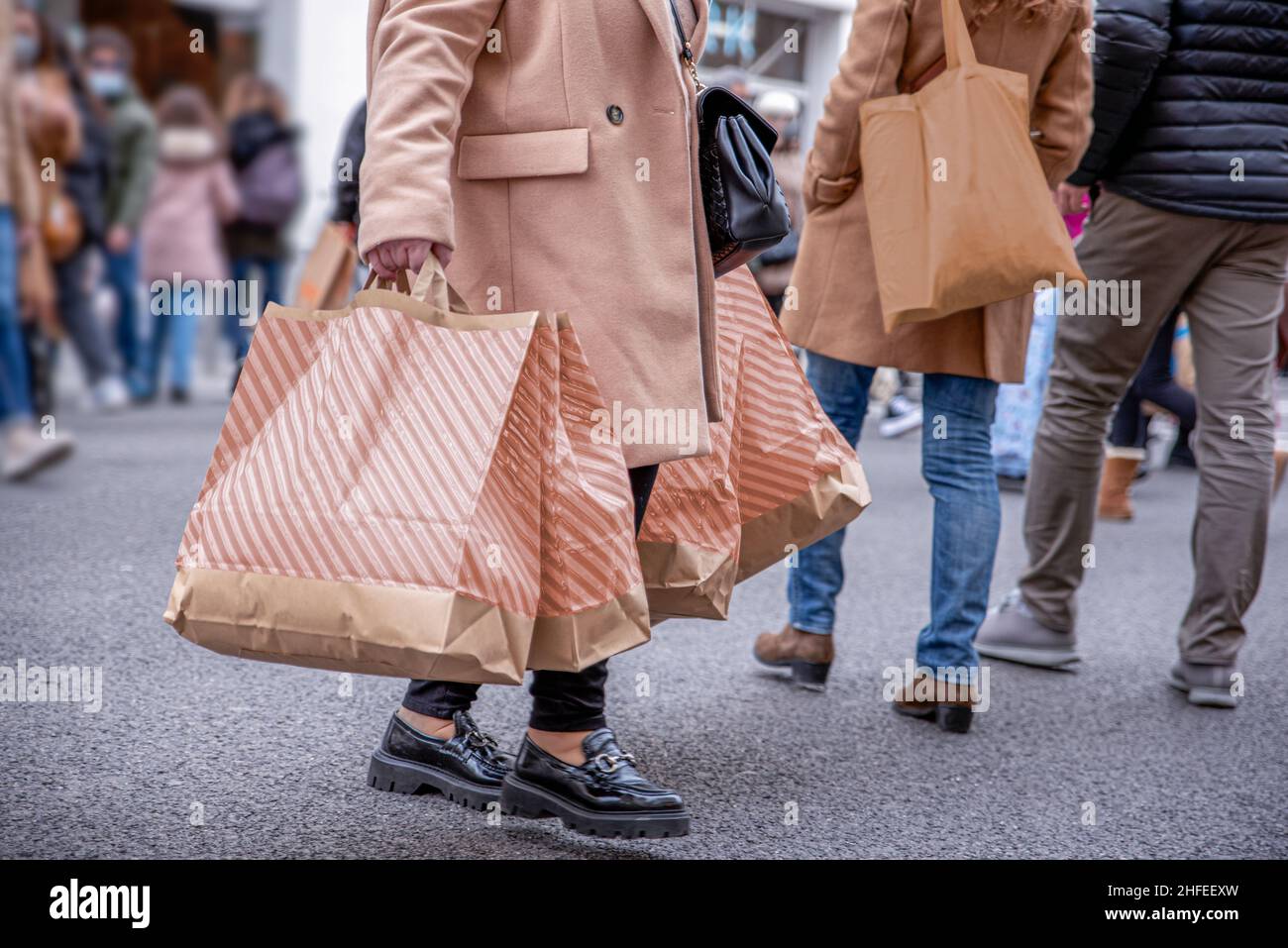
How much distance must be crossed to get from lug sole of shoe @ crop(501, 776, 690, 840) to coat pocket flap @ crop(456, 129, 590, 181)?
1.06m

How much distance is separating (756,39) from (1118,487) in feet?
37.8

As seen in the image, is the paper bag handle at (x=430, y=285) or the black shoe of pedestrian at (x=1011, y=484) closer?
the paper bag handle at (x=430, y=285)

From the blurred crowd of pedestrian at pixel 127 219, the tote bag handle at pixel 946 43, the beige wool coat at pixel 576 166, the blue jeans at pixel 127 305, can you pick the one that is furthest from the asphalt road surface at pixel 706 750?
the blue jeans at pixel 127 305

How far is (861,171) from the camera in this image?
3.46 metres

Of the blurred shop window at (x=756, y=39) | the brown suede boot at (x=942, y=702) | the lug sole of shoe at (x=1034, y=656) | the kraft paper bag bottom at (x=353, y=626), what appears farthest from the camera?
the blurred shop window at (x=756, y=39)

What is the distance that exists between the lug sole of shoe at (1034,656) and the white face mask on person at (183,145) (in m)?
7.35

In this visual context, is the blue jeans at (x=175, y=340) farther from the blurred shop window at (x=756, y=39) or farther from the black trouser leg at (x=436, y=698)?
the blurred shop window at (x=756, y=39)

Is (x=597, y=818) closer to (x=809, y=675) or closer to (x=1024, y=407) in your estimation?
(x=809, y=675)

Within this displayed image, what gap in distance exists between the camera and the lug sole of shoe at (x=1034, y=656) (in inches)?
161

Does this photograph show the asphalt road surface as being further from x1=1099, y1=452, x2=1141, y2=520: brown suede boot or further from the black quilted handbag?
x1=1099, y1=452, x2=1141, y2=520: brown suede boot

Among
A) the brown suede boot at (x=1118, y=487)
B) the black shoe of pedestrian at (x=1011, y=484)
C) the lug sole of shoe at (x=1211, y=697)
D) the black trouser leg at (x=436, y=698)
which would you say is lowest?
the black shoe of pedestrian at (x=1011, y=484)

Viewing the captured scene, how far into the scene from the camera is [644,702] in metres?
3.53
